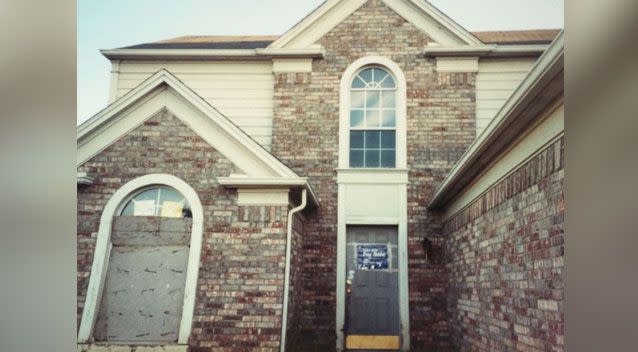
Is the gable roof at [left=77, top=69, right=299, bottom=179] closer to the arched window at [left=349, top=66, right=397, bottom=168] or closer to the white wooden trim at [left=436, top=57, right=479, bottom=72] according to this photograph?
the arched window at [left=349, top=66, right=397, bottom=168]

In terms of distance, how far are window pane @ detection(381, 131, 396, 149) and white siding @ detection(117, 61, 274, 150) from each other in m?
1.63

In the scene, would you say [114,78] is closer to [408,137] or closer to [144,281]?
[144,281]

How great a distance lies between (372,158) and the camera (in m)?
7.29

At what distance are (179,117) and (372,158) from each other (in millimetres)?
2878

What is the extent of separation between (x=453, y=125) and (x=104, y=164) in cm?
459

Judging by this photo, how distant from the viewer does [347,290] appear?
690 centimetres

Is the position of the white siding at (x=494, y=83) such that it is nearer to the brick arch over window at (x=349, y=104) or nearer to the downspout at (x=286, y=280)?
the brick arch over window at (x=349, y=104)

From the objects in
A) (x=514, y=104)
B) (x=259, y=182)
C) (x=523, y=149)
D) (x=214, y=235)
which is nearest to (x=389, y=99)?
(x=259, y=182)

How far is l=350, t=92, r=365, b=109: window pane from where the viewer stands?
24.4 feet

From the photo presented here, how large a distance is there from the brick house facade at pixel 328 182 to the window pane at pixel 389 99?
0.20m

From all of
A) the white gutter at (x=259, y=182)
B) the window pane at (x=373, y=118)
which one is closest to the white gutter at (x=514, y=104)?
the white gutter at (x=259, y=182)

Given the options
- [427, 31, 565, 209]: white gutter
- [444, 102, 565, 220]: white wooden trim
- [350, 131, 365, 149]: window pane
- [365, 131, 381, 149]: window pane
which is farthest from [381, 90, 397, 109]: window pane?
[444, 102, 565, 220]: white wooden trim
